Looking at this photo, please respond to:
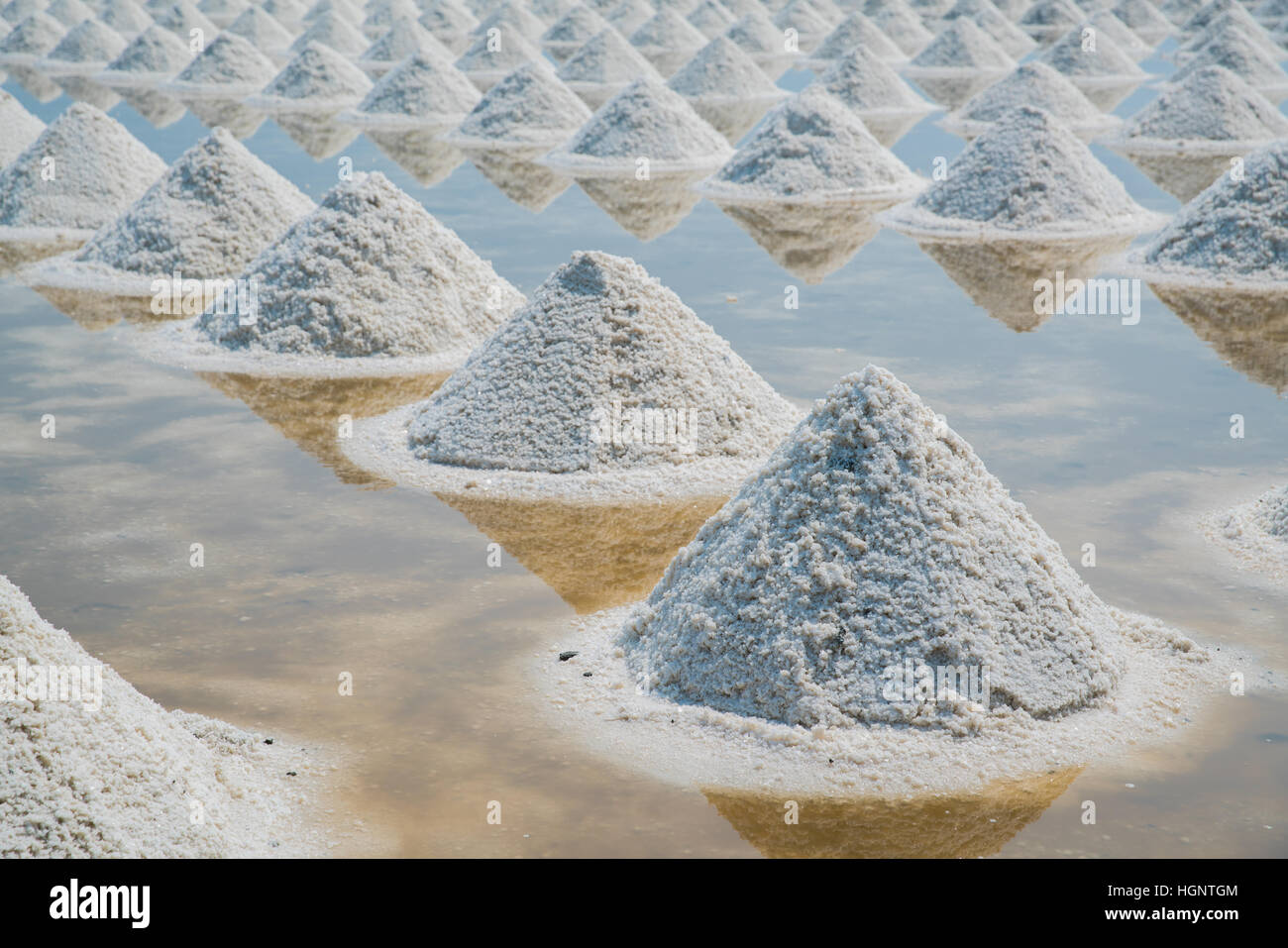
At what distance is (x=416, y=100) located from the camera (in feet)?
68.0

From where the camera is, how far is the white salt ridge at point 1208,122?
17.9 m

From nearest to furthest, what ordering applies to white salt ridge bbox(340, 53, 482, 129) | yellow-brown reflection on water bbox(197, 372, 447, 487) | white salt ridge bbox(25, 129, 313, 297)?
yellow-brown reflection on water bbox(197, 372, 447, 487) < white salt ridge bbox(25, 129, 313, 297) < white salt ridge bbox(340, 53, 482, 129)

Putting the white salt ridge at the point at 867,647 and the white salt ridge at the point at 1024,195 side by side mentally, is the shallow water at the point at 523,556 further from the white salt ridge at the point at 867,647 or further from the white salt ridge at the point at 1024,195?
the white salt ridge at the point at 1024,195

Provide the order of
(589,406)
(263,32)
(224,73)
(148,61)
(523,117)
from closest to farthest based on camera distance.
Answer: (589,406)
(523,117)
(224,73)
(148,61)
(263,32)

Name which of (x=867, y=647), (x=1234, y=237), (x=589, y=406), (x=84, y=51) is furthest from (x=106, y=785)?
(x=84, y=51)

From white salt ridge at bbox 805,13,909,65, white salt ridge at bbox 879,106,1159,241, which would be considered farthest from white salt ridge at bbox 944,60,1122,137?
white salt ridge at bbox 805,13,909,65

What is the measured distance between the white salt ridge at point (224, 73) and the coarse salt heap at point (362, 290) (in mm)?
14360

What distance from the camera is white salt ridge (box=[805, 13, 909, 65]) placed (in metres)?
27.2

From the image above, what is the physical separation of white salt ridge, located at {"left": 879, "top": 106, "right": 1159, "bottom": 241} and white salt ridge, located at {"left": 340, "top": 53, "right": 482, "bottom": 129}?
28.2 feet

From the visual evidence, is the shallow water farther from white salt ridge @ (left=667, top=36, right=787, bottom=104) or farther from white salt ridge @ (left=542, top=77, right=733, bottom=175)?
white salt ridge @ (left=667, top=36, right=787, bottom=104)

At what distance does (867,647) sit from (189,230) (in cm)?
829

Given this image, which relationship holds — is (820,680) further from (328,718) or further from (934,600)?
(328,718)

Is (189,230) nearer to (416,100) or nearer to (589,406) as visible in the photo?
(589,406)

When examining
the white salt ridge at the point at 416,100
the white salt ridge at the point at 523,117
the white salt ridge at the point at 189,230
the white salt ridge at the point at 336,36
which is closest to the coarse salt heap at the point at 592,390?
the white salt ridge at the point at 189,230
